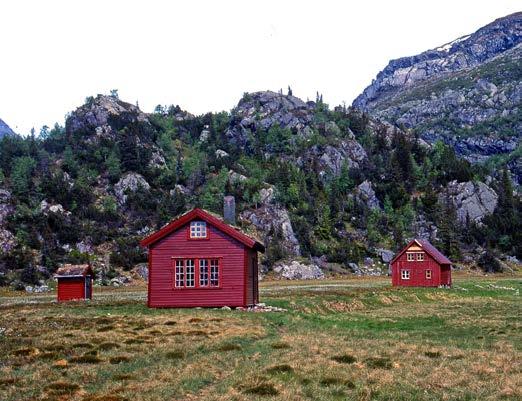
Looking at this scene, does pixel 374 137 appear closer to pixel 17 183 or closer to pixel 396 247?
pixel 396 247

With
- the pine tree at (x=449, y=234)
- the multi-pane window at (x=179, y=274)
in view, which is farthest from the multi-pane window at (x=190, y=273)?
the pine tree at (x=449, y=234)

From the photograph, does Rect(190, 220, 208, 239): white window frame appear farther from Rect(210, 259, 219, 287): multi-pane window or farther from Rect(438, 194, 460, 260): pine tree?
Rect(438, 194, 460, 260): pine tree

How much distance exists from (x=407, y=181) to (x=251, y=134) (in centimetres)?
5362

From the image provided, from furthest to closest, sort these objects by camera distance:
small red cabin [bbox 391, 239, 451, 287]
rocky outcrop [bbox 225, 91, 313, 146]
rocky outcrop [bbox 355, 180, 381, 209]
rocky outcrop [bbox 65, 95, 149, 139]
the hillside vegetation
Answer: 1. rocky outcrop [bbox 225, 91, 313, 146]
2. rocky outcrop [bbox 65, 95, 149, 139]
3. rocky outcrop [bbox 355, 180, 381, 209]
4. the hillside vegetation
5. small red cabin [bbox 391, 239, 451, 287]

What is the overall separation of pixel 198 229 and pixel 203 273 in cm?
314

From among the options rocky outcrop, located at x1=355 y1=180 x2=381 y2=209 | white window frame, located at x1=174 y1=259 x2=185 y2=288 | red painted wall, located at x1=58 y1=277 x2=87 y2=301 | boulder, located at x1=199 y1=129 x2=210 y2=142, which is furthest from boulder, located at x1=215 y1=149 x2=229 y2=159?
white window frame, located at x1=174 y1=259 x2=185 y2=288

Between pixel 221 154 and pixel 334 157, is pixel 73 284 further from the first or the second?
pixel 334 157

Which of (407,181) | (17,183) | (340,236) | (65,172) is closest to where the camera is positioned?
(17,183)

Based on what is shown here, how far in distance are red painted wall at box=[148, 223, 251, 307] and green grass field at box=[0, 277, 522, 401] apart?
2.85m

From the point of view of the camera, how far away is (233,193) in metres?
137

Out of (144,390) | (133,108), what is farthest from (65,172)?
(144,390)

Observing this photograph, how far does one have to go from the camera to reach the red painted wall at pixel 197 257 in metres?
40.4

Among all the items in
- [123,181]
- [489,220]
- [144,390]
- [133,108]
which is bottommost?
[144,390]

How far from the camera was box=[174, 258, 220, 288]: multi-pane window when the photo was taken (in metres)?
40.9
